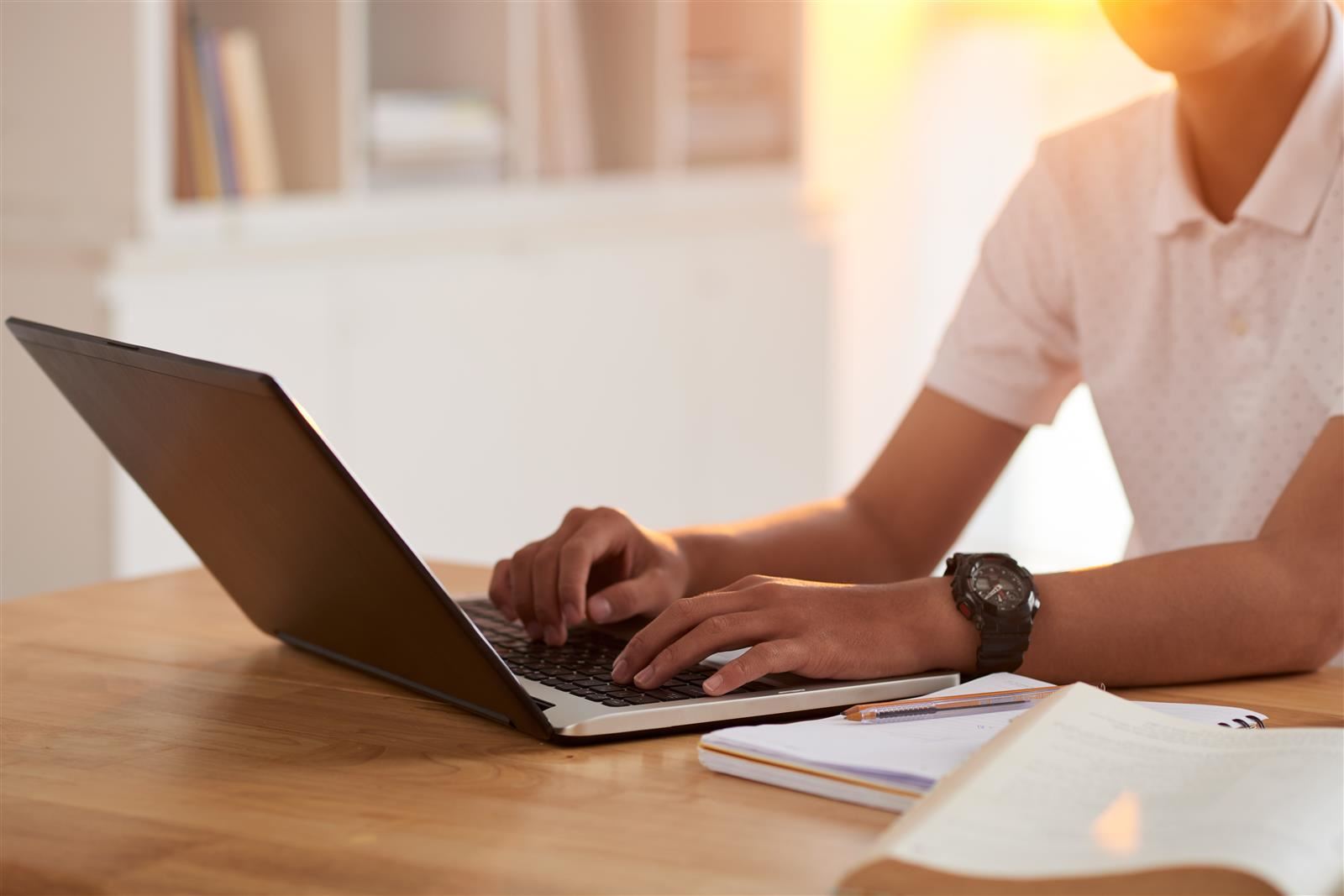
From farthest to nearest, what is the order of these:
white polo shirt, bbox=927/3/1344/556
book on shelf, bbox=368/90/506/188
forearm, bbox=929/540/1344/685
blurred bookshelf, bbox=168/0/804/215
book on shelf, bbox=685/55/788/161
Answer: book on shelf, bbox=685/55/788/161
book on shelf, bbox=368/90/506/188
blurred bookshelf, bbox=168/0/804/215
white polo shirt, bbox=927/3/1344/556
forearm, bbox=929/540/1344/685

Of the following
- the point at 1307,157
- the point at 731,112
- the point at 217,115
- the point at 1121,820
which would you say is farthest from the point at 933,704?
the point at 731,112

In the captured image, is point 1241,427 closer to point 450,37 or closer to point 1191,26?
point 1191,26

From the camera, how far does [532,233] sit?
10.1 ft

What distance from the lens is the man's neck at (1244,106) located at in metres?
1.33

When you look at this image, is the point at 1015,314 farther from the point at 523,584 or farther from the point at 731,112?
the point at 731,112

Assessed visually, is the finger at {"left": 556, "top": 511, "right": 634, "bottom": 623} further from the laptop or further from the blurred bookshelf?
the blurred bookshelf

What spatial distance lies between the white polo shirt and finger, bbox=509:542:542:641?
55 centimetres

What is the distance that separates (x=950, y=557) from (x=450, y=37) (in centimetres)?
228

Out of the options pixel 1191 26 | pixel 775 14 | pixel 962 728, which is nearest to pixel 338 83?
pixel 775 14

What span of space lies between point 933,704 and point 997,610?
0.13 m

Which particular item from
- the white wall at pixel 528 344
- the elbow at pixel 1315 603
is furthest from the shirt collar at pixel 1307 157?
the white wall at pixel 528 344

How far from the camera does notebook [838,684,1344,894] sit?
0.60 m

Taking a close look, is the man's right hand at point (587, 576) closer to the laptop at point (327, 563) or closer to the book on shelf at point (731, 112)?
the laptop at point (327, 563)

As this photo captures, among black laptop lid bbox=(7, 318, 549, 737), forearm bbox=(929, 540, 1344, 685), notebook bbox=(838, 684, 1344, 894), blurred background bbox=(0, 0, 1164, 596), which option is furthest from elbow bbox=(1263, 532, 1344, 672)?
blurred background bbox=(0, 0, 1164, 596)
